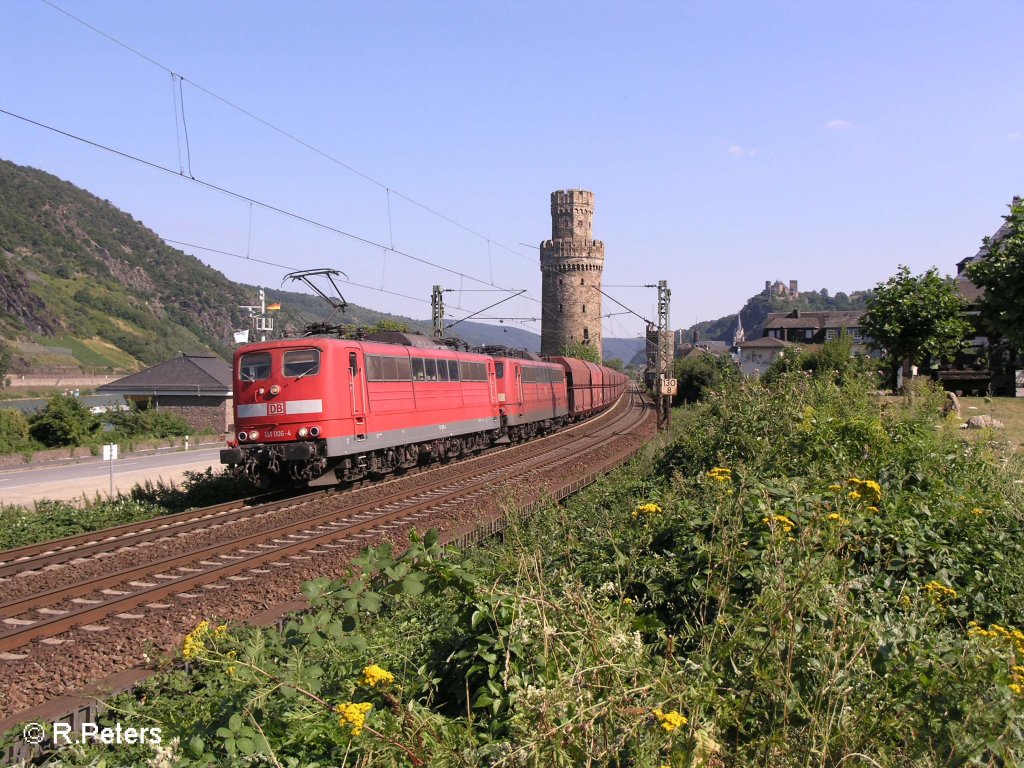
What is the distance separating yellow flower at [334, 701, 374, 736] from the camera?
3.18m

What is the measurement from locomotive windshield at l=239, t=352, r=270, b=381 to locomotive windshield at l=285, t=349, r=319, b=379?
547 mm

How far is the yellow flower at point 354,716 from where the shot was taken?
3.18 metres

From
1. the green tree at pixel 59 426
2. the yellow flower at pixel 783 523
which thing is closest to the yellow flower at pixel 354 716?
the yellow flower at pixel 783 523

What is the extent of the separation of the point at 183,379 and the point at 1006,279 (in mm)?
41050

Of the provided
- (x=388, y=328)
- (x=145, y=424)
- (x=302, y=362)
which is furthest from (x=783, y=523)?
(x=145, y=424)

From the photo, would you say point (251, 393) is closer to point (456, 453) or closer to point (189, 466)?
point (456, 453)

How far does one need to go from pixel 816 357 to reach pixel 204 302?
15913 centimetres

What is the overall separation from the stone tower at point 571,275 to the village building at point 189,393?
42.4 meters

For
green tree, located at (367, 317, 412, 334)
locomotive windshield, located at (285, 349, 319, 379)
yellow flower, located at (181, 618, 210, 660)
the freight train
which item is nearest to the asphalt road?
the freight train

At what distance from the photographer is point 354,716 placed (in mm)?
3189

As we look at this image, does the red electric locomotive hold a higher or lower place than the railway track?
higher

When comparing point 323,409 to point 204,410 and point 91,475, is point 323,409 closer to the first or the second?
point 91,475
